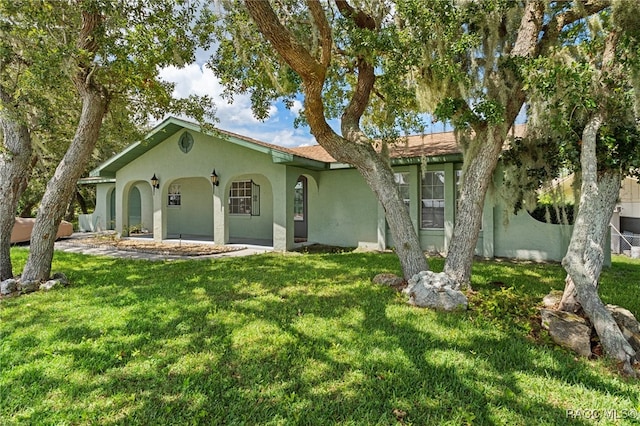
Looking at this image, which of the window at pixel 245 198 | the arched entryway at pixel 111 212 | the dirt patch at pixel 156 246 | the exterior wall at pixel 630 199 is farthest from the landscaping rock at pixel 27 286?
the exterior wall at pixel 630 199

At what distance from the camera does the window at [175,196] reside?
14.5 m

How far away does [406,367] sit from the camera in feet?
9.27

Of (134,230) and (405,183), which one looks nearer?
(405,183)

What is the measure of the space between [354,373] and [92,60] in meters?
6.44

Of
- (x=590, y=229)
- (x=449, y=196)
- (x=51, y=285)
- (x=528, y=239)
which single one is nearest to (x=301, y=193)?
(x=449, y=196)

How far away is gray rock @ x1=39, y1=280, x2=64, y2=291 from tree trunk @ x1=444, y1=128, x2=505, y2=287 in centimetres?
632

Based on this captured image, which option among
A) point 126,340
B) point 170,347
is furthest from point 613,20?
point 126,340

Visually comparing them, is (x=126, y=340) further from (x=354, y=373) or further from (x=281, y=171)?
(x=281, y=171)

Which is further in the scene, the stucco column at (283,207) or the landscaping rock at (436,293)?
the stucco column at (283,207)

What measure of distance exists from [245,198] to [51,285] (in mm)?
7972

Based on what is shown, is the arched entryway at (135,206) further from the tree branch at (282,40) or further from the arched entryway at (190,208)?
the tree branch at (282,40)

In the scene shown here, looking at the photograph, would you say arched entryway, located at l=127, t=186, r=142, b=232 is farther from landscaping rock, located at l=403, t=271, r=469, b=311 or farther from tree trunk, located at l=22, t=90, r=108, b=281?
landscaping rock, located at l=403, t=271, r=469, b=311

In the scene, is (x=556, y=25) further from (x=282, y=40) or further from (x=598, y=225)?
(x=282, y=40)

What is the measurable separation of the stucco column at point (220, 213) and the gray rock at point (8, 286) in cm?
555
